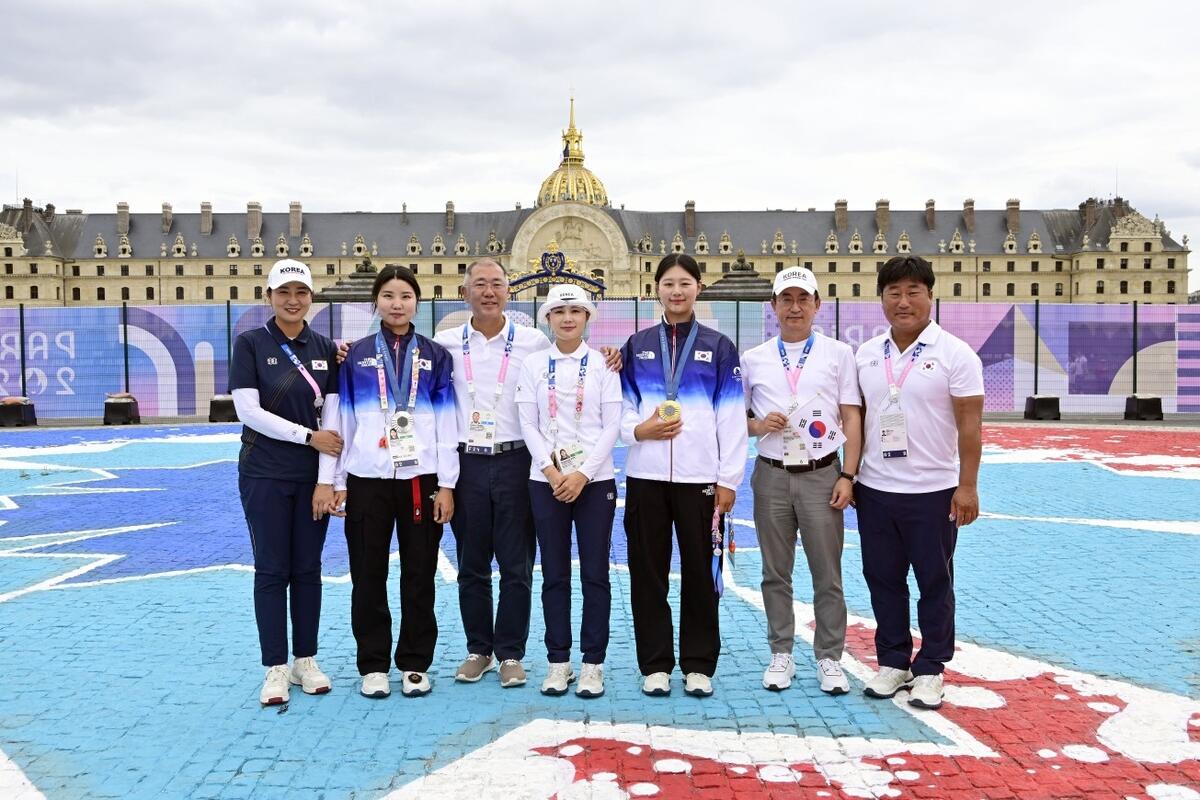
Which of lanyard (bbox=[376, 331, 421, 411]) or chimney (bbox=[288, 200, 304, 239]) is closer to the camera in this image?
lanyard (bbox=[376, 331, 421, 411])

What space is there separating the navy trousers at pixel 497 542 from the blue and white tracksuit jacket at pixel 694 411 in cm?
64

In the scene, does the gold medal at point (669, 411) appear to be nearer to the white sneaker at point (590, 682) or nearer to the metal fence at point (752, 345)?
the white sneaker at point (590, 682)

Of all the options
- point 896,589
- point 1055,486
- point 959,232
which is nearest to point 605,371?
point 896,589

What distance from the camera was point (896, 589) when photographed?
472 cm

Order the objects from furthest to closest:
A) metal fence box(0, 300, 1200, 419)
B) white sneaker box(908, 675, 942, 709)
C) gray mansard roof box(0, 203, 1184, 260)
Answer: gray mansard roof box(0, 203, 1184, 260) < metal fence box(0, 300, 1200, 419) < white sneaker box(908, 675, 942, 709)

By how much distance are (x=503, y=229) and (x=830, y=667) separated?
9139cm

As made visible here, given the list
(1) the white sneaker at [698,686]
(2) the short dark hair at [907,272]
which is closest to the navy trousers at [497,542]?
(1) the white sneaker at [698,686]

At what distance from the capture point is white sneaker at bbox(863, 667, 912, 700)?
4.58 metres

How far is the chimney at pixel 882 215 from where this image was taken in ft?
300

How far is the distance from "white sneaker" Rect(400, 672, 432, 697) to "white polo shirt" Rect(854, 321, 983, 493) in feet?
8.35

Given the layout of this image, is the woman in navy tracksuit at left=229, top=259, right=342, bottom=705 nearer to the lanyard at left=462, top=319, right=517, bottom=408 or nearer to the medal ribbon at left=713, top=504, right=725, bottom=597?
the lanyard at left=462, top=319, right=517, bottom=408

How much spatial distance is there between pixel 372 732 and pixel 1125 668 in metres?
3.90

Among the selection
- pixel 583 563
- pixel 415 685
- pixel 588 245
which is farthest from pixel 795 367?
pixel 588 245

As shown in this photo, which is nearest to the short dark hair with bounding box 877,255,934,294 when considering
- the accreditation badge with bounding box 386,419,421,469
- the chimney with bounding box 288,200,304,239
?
the accreditation badge with bounding box 386,419,421,469
